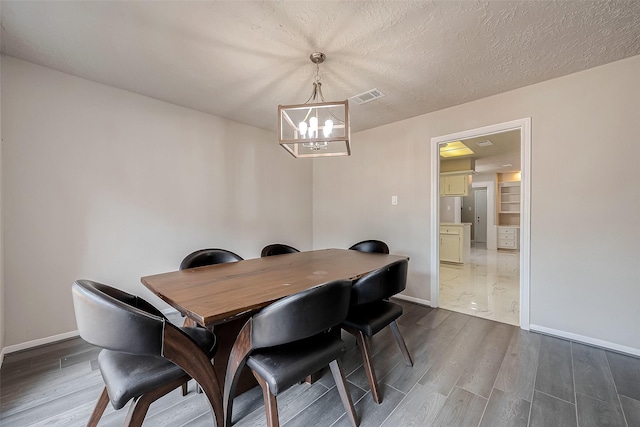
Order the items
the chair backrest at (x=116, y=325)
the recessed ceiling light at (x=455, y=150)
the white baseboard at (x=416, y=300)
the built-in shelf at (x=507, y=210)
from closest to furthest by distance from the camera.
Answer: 1. the chair backrest at (x=116, y=325)
2. the white baseboard at (x=416, y=300)
3. the recessed ceiling light at (x=455, y=150)
4. the built-in shelf at (x=507, y=210)

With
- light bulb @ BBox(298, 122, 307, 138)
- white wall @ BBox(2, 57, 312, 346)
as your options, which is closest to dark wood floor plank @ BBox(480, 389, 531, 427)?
light bulb @ BBox(298, 122, 307, 138)

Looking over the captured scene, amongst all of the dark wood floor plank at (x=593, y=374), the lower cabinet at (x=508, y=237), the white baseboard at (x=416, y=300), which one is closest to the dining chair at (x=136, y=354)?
the dark wood floor plank at (x=593, y=374)

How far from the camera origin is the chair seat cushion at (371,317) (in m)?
1.55

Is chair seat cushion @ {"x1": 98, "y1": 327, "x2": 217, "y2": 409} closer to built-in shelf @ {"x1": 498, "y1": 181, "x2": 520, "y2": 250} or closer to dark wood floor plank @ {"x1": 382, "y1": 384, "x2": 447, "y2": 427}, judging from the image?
dark wood floor plank @ {"x1": 382, "y1": 384, "x2": 447, "y2": 427}

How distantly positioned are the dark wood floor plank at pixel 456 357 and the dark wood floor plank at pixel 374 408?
0.83 ft

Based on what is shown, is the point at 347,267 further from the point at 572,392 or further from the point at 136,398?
the point at 572,392

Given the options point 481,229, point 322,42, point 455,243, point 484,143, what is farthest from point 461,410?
point 481,229

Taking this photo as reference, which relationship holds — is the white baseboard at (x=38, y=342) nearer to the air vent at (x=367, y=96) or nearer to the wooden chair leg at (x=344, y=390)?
the wooden chair leg at (x=344, y=390)

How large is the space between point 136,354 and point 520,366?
242cm

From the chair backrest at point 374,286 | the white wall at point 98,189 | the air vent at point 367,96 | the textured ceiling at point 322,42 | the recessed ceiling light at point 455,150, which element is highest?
the textured ceiling at point 322,42

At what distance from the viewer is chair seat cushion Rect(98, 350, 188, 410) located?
981 mm

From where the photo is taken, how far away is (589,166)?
A: 2174mm

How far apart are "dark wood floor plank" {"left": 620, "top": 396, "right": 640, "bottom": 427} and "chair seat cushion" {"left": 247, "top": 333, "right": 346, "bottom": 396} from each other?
63.5 inches

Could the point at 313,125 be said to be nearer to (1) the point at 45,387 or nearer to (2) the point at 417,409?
(2) the point at 417,409
